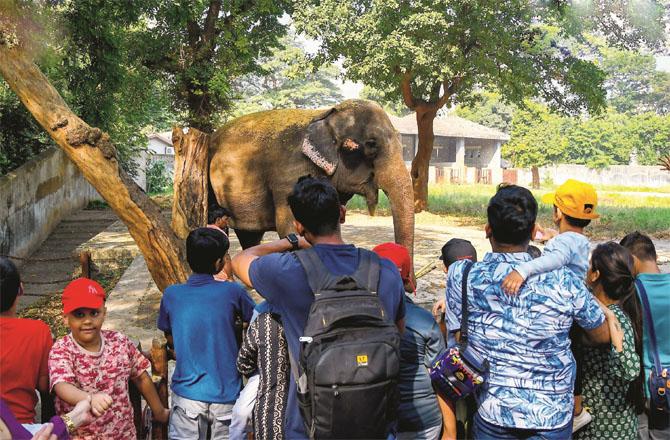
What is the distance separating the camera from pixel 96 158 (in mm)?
5375

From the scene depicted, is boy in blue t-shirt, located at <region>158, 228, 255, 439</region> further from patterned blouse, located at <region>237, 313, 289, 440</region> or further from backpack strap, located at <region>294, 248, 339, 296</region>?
backpack strap, located at <region>294, 248, 339, 296</region>

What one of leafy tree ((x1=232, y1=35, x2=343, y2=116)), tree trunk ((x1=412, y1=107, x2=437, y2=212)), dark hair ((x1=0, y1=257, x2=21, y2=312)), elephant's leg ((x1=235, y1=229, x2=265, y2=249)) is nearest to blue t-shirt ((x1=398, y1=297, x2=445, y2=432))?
dark hair ((x1=0, y1=257, x2=21, y2=312))

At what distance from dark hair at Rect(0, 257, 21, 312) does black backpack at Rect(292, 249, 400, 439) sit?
1.36 m

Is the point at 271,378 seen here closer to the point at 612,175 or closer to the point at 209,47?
the point at 209,47

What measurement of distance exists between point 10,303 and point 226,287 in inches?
36.7

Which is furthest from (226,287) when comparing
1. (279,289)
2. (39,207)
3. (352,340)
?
(39,207)

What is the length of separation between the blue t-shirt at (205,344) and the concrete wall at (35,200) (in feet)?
28.2

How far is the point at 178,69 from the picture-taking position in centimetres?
1588

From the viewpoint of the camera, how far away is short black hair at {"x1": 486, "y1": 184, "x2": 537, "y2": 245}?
2467mm

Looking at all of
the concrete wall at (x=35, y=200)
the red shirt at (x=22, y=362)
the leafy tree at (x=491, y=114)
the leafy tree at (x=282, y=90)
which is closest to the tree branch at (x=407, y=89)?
the concrete wall at (x=35, y=200)

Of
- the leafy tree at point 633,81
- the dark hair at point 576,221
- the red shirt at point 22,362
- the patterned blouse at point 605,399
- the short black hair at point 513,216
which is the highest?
the leafy tree at point 633,81

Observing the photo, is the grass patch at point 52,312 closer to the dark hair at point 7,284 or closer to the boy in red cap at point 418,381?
the dark hair at point 7,284

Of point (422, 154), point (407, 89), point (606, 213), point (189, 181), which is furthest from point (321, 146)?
point (606, 213)

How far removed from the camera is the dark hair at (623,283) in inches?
110
